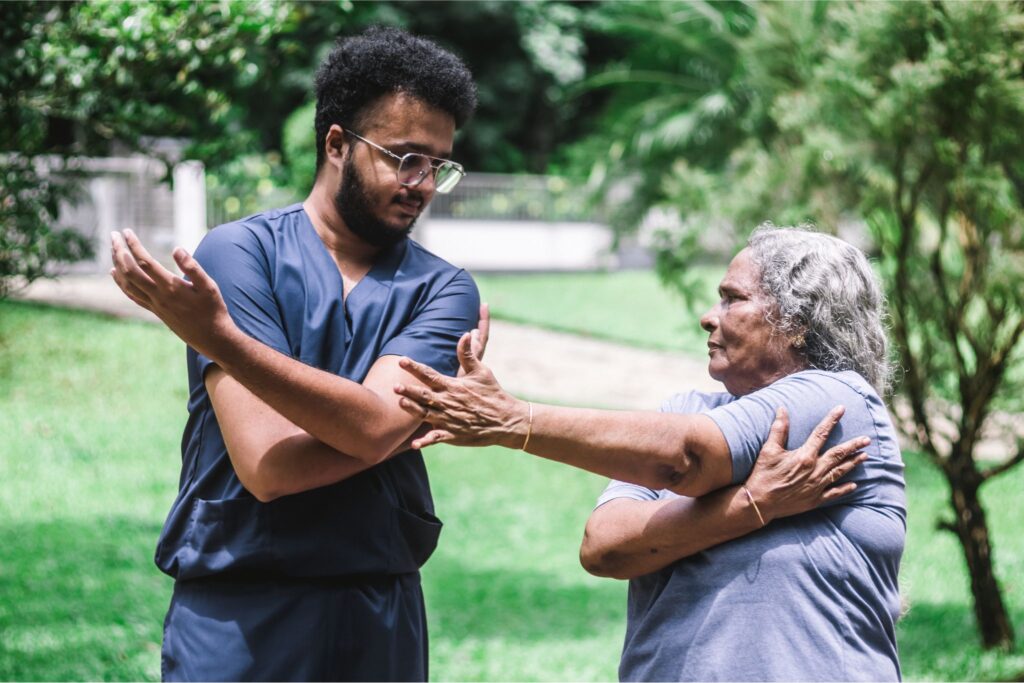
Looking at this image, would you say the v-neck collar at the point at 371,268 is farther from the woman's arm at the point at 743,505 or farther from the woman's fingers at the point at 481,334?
the woman's arm at the point at 743,505

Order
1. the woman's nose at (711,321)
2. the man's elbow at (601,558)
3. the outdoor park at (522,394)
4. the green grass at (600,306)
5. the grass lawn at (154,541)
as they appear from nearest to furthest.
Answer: the man's elbow at (601,558), the woman's nose at (711,321), the outdoor park at (522,394), the grass lawn at (154,541), the green grass at (600,306)

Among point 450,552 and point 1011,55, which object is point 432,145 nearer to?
point 1011,55

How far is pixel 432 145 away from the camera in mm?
2537

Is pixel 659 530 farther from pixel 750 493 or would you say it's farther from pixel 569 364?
pixel 569 364

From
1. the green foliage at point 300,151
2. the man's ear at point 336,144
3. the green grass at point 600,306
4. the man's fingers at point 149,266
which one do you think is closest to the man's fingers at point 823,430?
the man's ear at point 336,144

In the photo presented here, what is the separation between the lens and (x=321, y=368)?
2.39 meters

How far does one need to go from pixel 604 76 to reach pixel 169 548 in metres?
16.1

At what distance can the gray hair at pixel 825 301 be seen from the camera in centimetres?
249

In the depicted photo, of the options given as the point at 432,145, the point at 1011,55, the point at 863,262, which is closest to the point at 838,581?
the point at 863,262

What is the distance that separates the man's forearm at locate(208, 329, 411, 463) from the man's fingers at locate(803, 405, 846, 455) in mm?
816

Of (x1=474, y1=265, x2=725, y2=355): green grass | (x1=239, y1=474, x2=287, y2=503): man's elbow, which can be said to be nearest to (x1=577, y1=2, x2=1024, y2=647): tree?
(x1=239, y1=474, x2=287, y2=503): man's elbow

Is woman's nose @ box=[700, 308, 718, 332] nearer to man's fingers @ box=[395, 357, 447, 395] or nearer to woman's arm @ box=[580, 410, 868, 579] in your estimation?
woman's arm @ box=[580, 410, 868, 579]

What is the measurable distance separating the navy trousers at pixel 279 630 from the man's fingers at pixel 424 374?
0.51 metres

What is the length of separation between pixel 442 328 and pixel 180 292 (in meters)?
0.62
